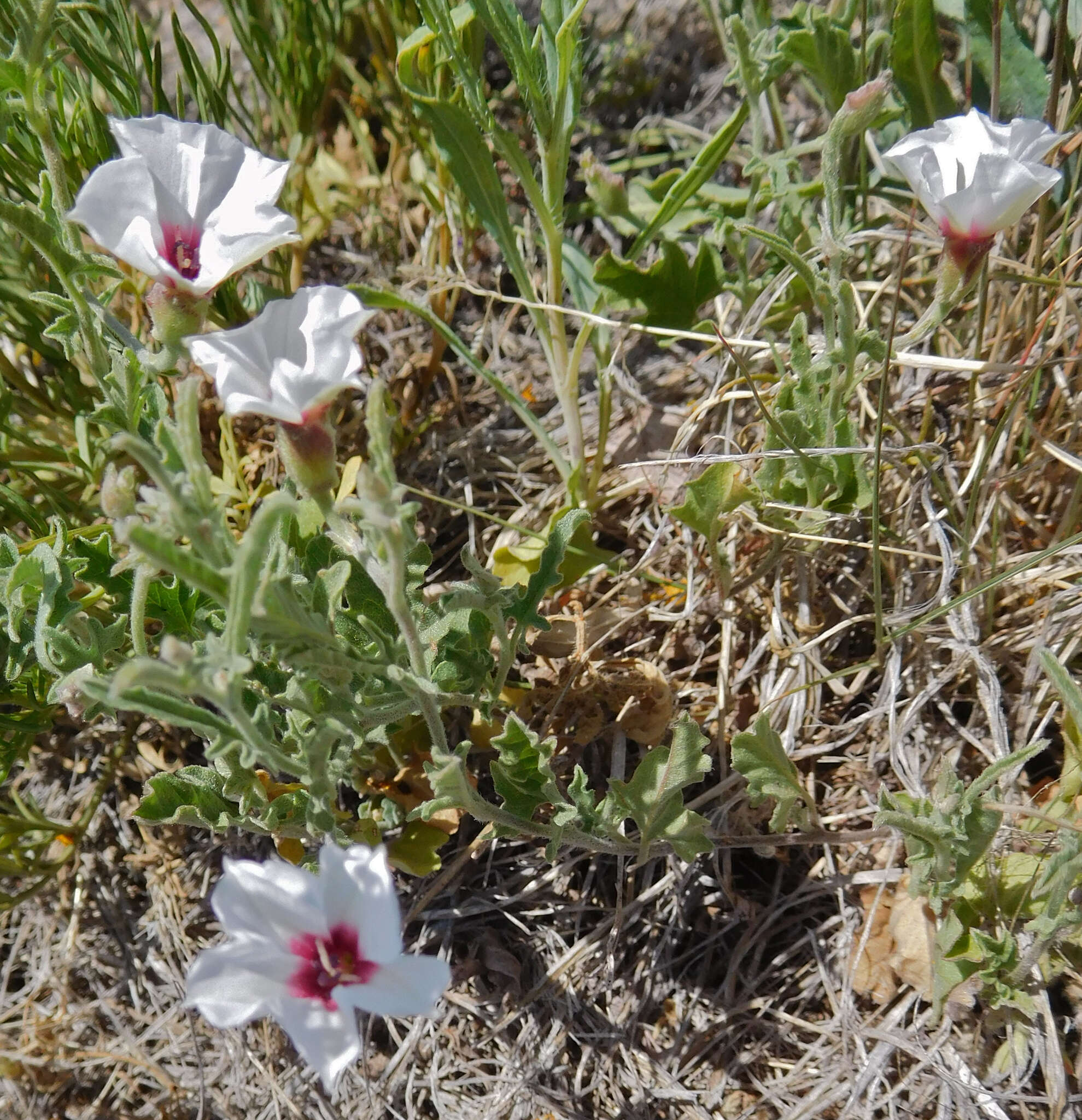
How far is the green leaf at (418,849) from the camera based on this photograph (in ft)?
6.08

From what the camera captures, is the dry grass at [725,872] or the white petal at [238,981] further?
the dry grass at [725,872]

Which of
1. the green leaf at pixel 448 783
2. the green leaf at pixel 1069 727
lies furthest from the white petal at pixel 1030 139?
the green leaf at pixel 448 783

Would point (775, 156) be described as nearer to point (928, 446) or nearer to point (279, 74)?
point (928, 446)

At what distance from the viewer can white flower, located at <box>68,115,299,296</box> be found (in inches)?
57.1

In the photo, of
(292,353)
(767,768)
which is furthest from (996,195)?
(292,353)

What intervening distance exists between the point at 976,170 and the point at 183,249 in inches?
47.6

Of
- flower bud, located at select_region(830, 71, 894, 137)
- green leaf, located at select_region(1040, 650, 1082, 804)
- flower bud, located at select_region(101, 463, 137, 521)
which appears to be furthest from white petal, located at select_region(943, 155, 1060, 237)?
flower bud, located at select_region(101, 463, 137, 521)

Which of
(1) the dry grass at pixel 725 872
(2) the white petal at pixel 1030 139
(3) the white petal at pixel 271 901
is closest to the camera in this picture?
(3) the white petal at pixel 271 901

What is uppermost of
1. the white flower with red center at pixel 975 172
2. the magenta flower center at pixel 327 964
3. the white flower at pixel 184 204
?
the white flower at pixel 184 204

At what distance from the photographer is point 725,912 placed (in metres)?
1.90

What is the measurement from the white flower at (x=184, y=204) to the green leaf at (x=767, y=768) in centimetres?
106

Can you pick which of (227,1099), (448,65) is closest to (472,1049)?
(227,1099)

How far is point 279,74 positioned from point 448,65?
0.44 meters

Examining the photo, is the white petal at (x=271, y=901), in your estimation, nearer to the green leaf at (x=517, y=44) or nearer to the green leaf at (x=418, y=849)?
the green leaf at (x=418, y=849)
